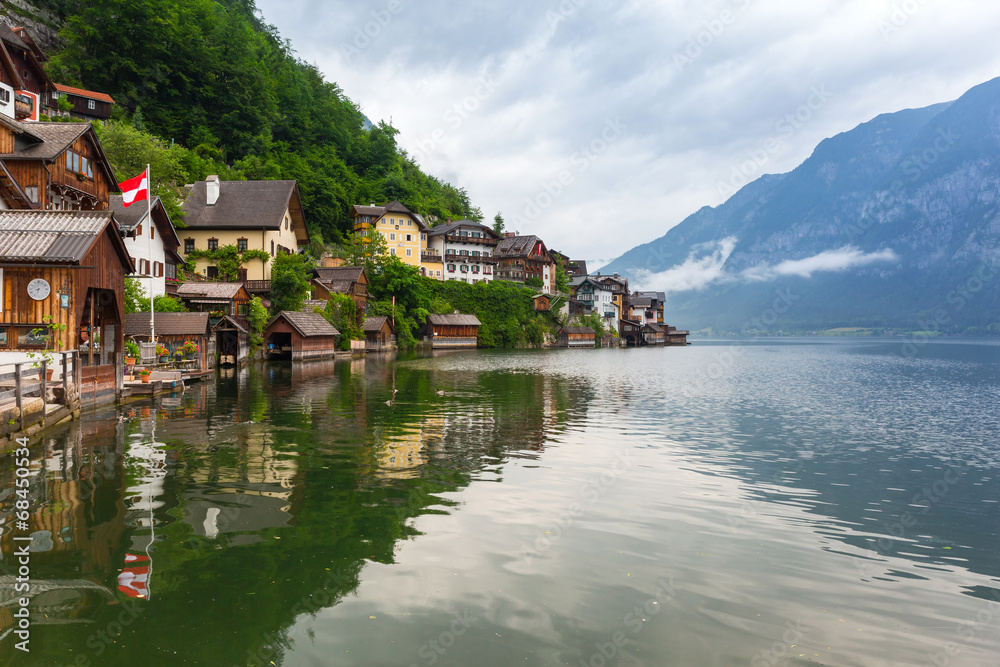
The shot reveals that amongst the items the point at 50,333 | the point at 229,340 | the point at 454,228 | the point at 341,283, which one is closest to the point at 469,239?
the point at 454,228

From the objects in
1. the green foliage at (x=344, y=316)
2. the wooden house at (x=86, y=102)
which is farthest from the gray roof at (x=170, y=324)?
the wooden house at (x=86, y=102)

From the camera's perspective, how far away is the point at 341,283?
74.1 m

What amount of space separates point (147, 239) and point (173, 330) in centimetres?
861

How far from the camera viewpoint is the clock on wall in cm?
2334

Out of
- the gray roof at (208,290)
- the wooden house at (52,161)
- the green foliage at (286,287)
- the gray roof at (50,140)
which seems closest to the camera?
the wooden house at (52,161)

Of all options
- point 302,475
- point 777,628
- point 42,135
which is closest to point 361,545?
point 302,475

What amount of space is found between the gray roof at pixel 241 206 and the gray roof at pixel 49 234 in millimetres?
38937

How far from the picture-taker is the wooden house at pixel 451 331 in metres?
95.8

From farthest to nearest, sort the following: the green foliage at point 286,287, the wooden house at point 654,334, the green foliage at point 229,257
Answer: the wooden house at point 654,334 < the green foliage at point 229,257 < the green foliage at point 286,287

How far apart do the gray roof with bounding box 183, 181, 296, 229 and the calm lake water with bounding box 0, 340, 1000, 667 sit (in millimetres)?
44354

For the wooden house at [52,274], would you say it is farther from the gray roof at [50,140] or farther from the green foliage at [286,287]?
the green foliage at [286,287]

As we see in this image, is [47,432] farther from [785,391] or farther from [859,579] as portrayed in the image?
[785,391]

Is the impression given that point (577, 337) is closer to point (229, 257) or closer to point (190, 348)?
point (229, 257)

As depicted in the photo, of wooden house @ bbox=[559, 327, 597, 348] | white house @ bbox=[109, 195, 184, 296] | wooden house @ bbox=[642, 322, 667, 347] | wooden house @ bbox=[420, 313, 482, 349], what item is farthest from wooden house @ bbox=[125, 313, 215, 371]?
wooden house @ bbox=[642, 322, 667, 347]
